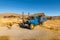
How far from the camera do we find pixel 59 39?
10.9 meters

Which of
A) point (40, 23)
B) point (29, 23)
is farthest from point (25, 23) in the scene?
point (40, 23)

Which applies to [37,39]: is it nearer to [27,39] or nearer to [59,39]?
[27,39]

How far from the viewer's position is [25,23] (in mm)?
20422

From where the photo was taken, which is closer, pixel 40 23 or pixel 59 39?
pixel 59 39

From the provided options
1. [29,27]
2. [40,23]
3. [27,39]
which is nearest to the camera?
[27,39]

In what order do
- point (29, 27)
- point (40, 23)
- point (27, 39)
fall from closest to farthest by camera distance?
point (27, 39)
point (29, 27)
point (40, 23)

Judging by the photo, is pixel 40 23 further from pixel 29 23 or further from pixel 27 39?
pixel 27 39

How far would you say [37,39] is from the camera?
10.7 m

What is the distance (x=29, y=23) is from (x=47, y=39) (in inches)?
359

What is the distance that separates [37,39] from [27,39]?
102cm

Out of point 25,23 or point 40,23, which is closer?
point 25,23

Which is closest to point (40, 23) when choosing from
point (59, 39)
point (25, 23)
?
point (25, 23)

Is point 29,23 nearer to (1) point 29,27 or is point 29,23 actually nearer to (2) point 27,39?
(1) point 29,27

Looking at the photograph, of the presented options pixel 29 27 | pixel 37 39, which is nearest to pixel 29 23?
pixel 29 27
